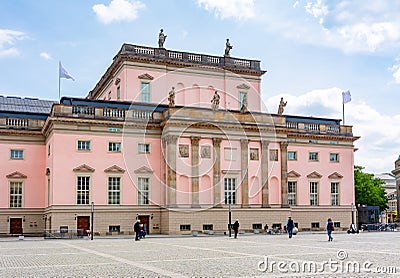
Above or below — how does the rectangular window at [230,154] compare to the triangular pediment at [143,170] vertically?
above

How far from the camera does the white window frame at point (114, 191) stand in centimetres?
5219

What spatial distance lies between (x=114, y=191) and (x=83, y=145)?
206 inches

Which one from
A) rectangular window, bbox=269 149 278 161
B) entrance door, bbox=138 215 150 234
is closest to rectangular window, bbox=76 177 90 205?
entrance door, bbox=138 215 150 234

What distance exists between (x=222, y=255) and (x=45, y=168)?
33.2 metres

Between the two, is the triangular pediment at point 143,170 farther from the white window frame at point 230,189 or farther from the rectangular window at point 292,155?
the rectangular window at point 292,155

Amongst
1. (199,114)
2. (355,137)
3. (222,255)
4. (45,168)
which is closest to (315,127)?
(355,137)

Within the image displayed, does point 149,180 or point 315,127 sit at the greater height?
point 315,127

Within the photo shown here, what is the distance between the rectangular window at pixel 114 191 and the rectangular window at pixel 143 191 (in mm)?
2000

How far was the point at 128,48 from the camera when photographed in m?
58.6

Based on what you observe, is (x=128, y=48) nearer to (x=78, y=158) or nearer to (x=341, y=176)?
(x=78, y=158)

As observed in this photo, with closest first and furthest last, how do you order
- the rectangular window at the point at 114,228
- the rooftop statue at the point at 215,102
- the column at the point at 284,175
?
the rectangular window at the point at 114,228 → the rooftop statue at the point at 215,102 → the column at the point at 284,175

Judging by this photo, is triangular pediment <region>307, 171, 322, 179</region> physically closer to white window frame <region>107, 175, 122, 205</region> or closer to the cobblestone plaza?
white window frame <region>107, 175, 122, 205</region>

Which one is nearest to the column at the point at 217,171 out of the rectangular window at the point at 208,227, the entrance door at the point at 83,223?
the rectangular window at the point at 208,227

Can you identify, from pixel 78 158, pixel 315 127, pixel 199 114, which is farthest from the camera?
pixel 315 127
